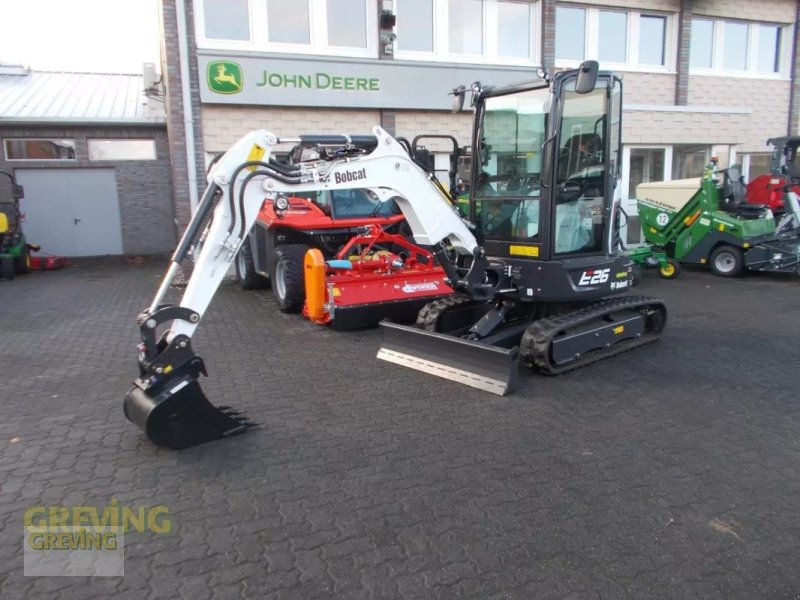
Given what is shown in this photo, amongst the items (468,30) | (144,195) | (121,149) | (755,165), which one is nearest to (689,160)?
(755,165)

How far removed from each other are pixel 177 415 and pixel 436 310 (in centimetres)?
313

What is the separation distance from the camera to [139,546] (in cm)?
309

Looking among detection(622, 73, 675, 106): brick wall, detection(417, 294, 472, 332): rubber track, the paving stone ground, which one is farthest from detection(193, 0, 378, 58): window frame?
detection(417, 294, 472, 332): rubber track

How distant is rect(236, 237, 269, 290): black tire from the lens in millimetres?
10852

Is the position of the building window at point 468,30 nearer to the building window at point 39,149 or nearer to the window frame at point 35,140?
the window frame at point 35,140

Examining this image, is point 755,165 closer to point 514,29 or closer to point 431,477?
point 514,29

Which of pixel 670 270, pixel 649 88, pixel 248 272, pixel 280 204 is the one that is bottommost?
pixel 670 270

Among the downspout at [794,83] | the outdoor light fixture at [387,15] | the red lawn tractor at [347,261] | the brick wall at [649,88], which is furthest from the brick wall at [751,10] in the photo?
the red lawn tractor at [347,261]

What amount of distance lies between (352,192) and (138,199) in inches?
384

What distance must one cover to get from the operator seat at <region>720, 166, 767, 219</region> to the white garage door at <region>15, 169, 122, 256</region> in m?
14.9

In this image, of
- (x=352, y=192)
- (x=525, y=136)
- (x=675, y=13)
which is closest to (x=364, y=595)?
(x=525, y=136)

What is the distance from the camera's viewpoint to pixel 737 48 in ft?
54.1

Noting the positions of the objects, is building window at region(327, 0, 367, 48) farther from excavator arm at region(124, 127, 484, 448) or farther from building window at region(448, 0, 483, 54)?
excavator arm at region(124, 127, 484, 448)

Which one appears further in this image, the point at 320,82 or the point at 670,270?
the point at 320,82
